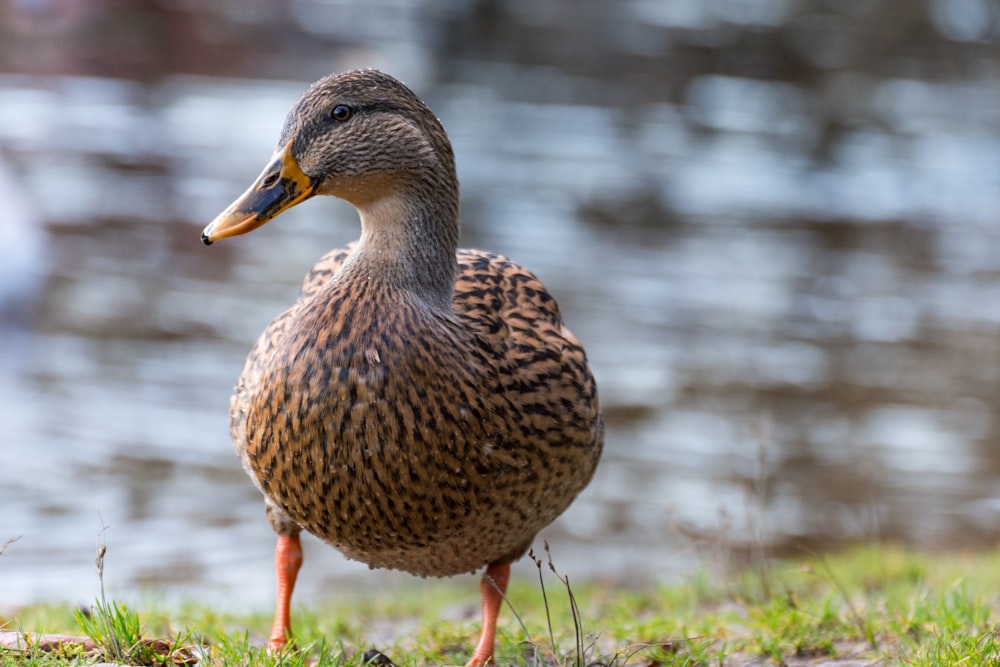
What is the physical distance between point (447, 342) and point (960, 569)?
3.49m

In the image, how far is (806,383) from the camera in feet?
31.8

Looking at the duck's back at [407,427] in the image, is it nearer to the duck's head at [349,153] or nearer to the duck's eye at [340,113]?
the duck's head at [349,153]

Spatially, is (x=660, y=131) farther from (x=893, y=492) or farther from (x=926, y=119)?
(x=893, y=492)

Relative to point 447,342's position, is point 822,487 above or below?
below

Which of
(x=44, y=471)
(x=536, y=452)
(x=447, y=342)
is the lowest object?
(x=44, y=471)

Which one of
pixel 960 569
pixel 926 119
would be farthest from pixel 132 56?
pixel 960 569

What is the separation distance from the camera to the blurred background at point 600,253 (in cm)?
766

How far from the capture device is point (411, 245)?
372 cm

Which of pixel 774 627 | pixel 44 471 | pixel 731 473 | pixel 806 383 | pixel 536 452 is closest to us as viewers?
pixel 536 452

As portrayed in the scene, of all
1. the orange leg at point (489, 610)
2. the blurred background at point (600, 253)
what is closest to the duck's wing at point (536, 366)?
the orange leg at point (489, 610)

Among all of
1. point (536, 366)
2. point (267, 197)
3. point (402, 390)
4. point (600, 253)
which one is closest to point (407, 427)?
point (402, 390)

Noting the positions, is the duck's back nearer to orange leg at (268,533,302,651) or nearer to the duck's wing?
the duck's wing

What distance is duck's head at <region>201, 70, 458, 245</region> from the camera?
3564 millimetres

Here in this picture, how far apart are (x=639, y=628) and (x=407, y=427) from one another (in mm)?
1444
